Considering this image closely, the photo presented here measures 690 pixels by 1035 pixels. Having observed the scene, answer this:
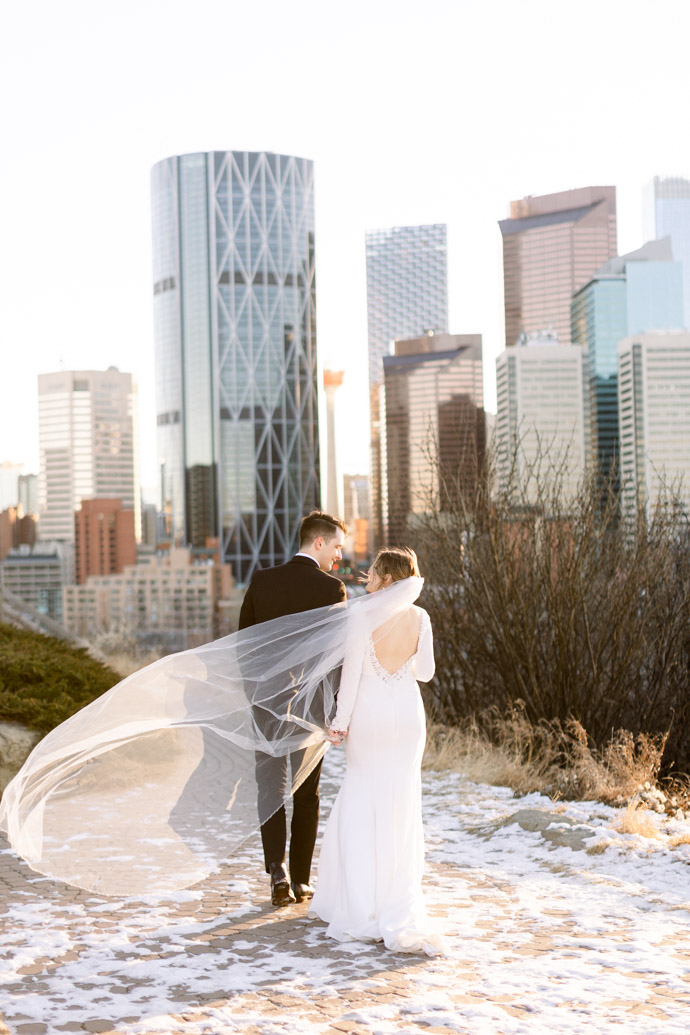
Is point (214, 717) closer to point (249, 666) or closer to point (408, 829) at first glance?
point (249, 666)

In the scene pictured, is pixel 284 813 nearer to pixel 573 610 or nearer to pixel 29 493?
pixel 573 610

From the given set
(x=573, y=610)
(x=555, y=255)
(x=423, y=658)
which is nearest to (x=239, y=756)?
(x=423, y=658)

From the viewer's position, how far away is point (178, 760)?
212 inches

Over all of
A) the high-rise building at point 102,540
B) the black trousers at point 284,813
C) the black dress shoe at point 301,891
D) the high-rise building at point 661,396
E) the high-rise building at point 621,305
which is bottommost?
the high-rise building at point 102,540

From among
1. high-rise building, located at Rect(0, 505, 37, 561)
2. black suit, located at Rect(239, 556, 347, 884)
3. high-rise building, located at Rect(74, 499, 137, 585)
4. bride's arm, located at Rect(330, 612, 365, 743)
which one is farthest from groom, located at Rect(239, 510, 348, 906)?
high-rise building, located at Rect(0, 505, 37, 561)

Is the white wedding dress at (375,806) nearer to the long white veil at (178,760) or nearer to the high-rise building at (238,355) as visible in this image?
the long white veil at (178,760)

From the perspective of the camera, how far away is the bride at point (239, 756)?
4.72 metres

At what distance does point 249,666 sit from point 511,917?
5.43ft

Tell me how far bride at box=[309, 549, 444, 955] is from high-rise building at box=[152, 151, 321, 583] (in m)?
116

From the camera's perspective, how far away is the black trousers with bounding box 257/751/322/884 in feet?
16.9

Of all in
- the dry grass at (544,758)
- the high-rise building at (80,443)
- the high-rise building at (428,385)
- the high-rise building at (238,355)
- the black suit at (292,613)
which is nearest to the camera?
the black suit at (292,613)

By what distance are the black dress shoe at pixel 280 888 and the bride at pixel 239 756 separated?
0.82ft

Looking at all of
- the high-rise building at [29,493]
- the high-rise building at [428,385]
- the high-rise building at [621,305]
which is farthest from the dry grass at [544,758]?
the high-rise building at [29,493]

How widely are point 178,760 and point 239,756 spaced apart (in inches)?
12.5
